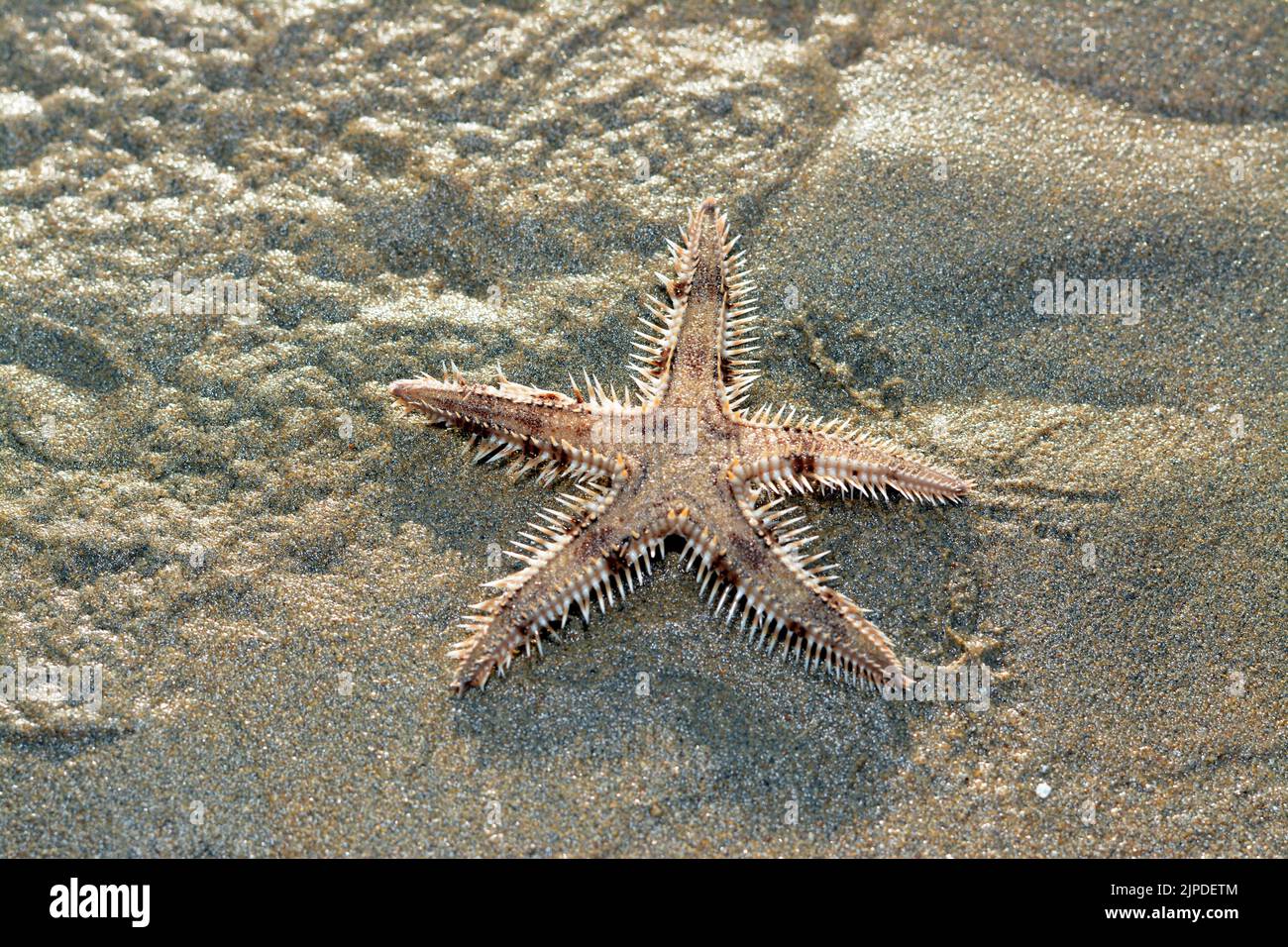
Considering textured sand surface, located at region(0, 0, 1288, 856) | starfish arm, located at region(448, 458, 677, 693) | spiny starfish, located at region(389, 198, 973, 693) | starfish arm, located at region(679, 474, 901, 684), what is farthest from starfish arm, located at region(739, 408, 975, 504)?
starfish arm, located at region(448, 458, 677, 693)

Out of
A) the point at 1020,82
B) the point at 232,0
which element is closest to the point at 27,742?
the point at 232,0

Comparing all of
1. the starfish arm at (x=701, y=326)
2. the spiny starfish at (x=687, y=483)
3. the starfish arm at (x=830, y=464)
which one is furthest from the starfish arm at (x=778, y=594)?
the starfish arm at (x=701, y=326)

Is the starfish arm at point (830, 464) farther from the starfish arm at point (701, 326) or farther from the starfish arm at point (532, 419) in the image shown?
the starfish arm at point (532, 419)

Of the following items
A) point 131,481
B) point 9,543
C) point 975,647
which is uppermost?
point 131,481

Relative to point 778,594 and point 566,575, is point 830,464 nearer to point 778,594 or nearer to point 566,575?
point 778,594

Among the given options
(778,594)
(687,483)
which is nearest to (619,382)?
(687,483)
